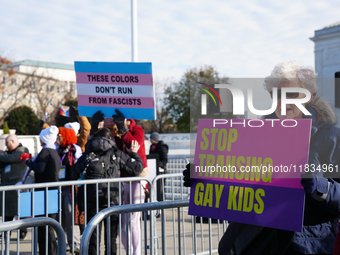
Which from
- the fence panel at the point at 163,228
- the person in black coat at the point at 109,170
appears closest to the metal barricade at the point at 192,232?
the fence panel at the point at 163,228

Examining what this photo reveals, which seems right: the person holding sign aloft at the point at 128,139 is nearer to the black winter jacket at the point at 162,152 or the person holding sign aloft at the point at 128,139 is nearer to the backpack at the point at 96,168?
the backpack at the point at 96,168

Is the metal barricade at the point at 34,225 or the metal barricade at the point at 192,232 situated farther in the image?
the metal barricade at the point at 192,232

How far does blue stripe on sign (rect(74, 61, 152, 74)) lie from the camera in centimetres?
494

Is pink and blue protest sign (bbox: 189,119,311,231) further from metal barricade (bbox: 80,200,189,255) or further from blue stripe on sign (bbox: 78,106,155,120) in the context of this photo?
blue stripe on sign (bbox: 78,106,155,120)

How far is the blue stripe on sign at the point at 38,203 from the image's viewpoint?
468 cm

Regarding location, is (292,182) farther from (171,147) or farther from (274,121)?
(171,147)

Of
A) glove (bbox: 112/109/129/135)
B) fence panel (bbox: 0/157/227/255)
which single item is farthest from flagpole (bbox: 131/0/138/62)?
glove (bbox: 112/109/129/135)

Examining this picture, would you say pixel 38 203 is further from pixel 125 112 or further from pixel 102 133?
pixel 125 112

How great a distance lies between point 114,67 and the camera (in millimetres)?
5125

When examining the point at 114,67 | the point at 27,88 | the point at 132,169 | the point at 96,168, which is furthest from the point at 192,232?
the point at 27,88

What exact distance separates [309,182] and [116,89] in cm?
349

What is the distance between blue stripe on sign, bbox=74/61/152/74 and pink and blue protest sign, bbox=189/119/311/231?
247 cm

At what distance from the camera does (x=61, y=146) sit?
6.06 meters

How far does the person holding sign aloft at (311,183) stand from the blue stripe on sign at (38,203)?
3.11 m
